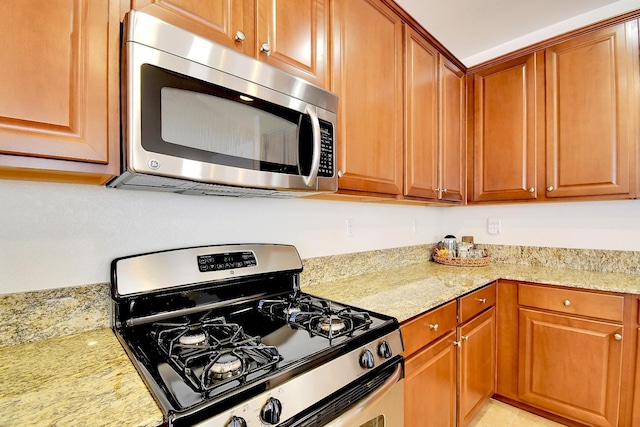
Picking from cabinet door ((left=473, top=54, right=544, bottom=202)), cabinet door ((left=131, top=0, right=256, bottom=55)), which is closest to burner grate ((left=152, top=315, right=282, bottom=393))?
cabinet door ((left=131, top=0, right=256, bottom=55))

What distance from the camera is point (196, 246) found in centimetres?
122

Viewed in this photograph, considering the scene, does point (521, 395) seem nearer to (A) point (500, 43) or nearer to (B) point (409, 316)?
(B) point (409, 316)

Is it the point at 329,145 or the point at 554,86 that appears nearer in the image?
the point at 329,145

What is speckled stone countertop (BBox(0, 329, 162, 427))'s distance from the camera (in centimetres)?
56

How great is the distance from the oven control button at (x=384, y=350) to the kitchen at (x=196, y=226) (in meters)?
0.69

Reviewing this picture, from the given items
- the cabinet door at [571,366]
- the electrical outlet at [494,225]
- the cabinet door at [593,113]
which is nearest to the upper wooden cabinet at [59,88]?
the cabinet door at [571,366]

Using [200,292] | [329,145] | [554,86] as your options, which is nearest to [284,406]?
[200,292]

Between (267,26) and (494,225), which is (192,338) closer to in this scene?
Answer: (267,26)

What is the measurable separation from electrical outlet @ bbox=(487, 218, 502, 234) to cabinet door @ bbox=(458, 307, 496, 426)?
79 centimetres

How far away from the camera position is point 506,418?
184 cm

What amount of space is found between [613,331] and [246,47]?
219cm

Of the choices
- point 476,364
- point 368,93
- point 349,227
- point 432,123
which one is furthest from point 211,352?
point 432,123

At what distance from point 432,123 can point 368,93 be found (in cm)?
64

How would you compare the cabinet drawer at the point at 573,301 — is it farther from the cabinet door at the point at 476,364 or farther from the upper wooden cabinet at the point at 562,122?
the upper wooden cabinet at the point at 562,122
